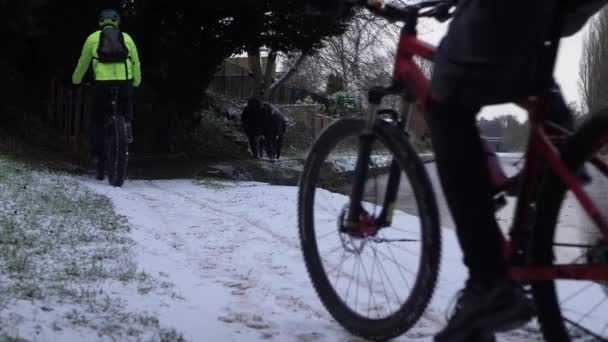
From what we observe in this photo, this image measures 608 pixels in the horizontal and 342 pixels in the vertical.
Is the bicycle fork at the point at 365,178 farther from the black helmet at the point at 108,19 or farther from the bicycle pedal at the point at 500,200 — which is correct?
the black helmet at the point at 108,19

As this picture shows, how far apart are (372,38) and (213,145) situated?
35.0ft

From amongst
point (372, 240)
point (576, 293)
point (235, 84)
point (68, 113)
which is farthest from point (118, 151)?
point (235, 84)

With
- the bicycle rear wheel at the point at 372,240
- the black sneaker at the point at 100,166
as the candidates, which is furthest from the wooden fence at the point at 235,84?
the bicycle rear wheel at the point at 372,240

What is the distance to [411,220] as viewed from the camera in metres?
2.99

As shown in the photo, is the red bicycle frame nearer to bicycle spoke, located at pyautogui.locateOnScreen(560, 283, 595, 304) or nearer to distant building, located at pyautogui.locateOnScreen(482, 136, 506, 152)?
bicycle spoke, located at pyautogui.locateOnScreen(560, 283, 595, 304)

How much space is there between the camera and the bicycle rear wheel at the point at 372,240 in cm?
263

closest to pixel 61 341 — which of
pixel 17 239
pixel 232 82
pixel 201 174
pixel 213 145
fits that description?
pixel 17 239

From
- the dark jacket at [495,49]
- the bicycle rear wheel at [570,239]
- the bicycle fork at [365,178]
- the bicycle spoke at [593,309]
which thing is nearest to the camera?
the bicycle rear wheel at [570,239]

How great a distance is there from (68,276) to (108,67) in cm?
588

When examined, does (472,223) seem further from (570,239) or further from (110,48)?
(110,48)

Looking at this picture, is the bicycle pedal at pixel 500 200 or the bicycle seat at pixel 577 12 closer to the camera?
the bicycle seat at pixel 577 12

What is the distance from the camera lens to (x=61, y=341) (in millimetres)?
2412

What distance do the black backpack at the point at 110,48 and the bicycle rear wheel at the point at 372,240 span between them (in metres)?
5.97

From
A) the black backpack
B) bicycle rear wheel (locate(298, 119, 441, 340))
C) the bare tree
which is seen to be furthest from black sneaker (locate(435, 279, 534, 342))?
the bare tree
